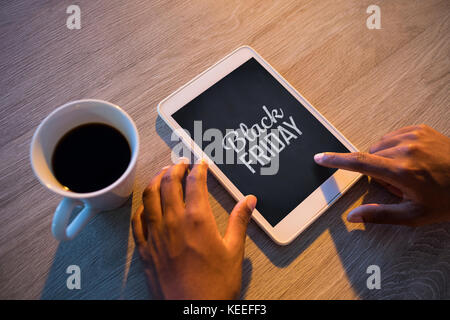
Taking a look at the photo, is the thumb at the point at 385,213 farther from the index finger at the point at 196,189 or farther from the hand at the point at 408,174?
the index finger at the point at 196,189

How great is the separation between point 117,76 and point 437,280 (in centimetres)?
72

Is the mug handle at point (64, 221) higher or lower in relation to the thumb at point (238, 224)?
higher

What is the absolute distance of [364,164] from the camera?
1.83 feet

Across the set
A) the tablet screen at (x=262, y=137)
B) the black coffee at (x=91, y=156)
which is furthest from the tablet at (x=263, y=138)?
the black coffee at (x=91, y=156)

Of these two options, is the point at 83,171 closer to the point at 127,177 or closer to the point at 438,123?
the point at 127,177

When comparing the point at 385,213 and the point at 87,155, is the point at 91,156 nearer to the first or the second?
the point at 87,155

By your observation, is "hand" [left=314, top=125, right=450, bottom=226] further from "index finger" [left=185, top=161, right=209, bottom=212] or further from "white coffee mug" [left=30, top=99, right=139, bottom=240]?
"white coffee mug" [left=30, top=99, right=139, bottom=240]

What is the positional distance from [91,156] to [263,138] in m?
0.30

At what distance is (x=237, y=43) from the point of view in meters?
0.67

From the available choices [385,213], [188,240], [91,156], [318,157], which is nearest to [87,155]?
[91,156]

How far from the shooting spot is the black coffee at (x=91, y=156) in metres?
0.48

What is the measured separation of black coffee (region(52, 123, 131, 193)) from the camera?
48 cm

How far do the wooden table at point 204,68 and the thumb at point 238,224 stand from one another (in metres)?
0.03

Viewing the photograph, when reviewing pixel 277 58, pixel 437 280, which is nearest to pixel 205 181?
pixel 277 58
